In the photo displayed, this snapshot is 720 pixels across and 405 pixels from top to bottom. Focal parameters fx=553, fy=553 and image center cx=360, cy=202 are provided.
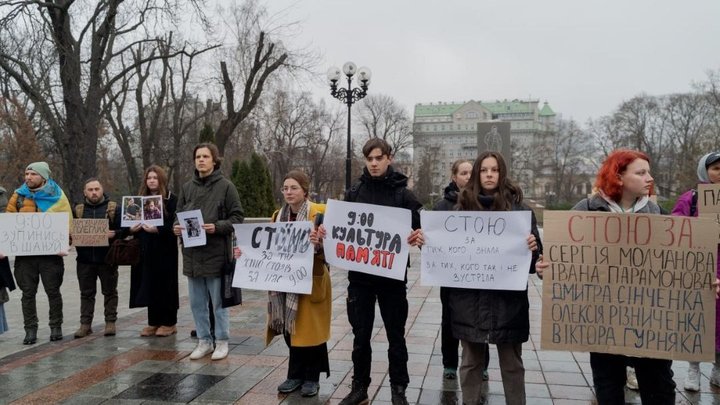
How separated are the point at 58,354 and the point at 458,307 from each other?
4397mm

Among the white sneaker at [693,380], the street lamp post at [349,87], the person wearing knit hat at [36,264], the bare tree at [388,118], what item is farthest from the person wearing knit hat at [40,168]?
the bare tree at [388,118]

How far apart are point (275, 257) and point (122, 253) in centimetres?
264

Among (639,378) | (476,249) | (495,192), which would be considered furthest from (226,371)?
(639,378)

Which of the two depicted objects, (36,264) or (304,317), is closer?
(304,317)

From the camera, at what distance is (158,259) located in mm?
6414

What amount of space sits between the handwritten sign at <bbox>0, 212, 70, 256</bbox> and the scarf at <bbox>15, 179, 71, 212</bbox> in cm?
23

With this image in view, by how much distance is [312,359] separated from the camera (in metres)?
4.58

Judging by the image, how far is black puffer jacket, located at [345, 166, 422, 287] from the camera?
416 cm

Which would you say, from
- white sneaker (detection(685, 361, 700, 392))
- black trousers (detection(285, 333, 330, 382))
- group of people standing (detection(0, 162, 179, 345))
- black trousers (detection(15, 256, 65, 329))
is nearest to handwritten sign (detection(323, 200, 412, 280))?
black trousers (detection(285, 333, 330, 382))

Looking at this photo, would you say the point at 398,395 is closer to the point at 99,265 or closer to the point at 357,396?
the point at 357,396

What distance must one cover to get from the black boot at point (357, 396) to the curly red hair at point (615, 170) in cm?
A: 227

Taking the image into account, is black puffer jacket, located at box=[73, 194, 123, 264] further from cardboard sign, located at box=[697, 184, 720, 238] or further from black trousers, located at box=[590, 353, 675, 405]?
cardboard sign, located at box=[697, 184, 720, 238]


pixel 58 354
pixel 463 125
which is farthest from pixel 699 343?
pixel 463 125

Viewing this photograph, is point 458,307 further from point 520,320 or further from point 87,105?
point 87,105
